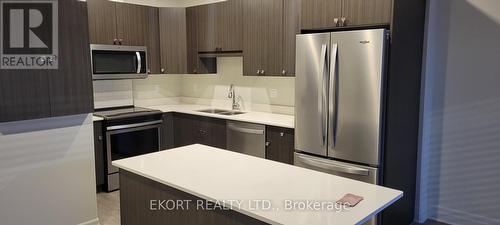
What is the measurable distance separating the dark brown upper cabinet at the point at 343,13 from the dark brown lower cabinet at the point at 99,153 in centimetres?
251

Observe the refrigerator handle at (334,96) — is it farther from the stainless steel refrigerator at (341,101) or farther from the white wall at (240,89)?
the white wall at (240,89)

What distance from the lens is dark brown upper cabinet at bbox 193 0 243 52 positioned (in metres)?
4.34

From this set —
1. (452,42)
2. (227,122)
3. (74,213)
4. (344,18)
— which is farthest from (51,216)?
(452,42)

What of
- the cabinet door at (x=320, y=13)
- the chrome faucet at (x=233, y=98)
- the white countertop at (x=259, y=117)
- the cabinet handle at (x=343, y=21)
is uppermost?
the cabinet door at (x=320, y=13)

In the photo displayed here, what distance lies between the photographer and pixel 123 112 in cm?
454

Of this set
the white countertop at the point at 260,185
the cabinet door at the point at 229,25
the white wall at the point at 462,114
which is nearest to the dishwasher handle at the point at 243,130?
the cabinet door at the point at 229,25

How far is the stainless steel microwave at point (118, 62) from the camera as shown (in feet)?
14.2

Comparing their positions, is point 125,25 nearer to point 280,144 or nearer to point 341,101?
point 280,144

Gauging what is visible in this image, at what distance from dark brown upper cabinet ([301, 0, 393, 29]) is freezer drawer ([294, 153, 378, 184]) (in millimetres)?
1131

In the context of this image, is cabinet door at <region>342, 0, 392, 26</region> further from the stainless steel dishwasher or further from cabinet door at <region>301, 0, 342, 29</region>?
the stainless steel dishwasher

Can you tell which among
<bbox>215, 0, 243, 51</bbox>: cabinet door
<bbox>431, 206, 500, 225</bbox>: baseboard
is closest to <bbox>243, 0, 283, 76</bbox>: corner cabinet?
<bbox>215, 0, 243, 51</bbox>: cabinet door

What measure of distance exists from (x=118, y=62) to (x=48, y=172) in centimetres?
181

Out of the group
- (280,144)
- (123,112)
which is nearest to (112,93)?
(123,112)

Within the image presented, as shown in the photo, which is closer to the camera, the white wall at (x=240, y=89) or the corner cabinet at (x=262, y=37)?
the corner cabinet at (x=262, y=37)
